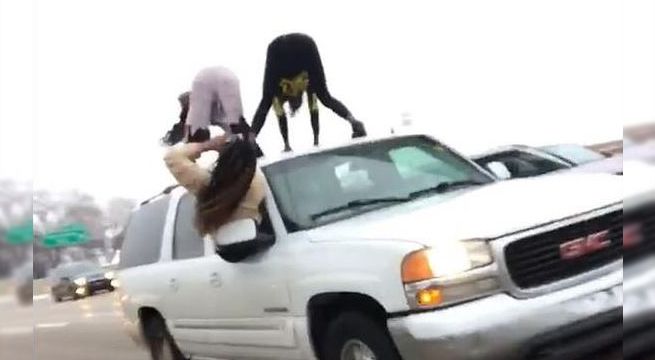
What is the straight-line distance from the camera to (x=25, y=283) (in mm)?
2219

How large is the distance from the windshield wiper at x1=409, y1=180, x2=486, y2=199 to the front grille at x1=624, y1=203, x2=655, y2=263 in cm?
53

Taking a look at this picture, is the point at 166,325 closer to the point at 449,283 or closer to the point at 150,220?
the point at 150,220

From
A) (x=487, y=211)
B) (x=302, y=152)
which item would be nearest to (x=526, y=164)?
(x=487, y=211)

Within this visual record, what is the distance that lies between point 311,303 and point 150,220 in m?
0.44

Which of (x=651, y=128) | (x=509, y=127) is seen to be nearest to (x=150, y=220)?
(x=509, y=127)

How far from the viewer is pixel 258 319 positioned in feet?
8.11

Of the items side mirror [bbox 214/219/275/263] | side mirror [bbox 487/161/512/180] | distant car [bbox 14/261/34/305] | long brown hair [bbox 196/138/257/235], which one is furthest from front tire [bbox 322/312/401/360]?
distant car [bbox 14/261/34/305]

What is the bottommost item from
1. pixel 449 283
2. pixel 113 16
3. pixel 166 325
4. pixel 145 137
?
pixel 166 325

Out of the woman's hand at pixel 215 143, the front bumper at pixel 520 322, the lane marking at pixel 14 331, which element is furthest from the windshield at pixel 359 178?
the lane marking at pixel 14 331

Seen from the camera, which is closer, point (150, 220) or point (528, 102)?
point (528, 102)

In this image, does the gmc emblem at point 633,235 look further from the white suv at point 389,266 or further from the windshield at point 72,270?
the windshield at point 72,270

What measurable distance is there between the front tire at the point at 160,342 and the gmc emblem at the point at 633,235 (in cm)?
119

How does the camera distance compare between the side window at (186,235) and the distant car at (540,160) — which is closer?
the distant car at (540,160)

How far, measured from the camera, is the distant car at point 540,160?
2201 mm
